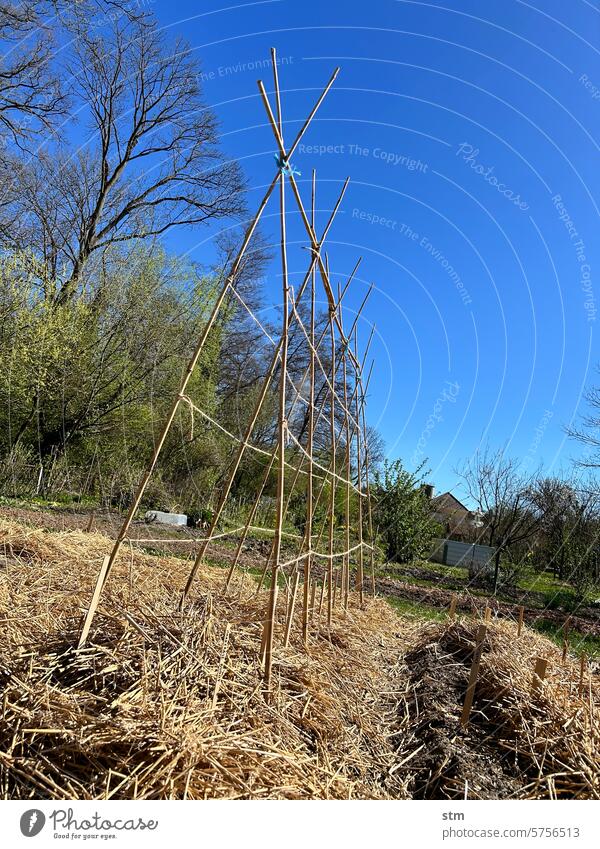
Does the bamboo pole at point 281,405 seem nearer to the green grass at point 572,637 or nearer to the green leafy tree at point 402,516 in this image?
the green grass at point 572,637

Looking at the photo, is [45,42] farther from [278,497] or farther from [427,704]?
[427,704]

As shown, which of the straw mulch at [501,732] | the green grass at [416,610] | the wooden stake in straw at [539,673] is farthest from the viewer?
the green grass at [416,610]

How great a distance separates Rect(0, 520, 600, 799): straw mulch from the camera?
1513mm

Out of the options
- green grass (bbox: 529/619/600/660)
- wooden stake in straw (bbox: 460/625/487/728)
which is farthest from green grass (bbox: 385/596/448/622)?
wooden stake in straw (bbox: 460/625/487/728)

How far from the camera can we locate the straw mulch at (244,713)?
4.96ft

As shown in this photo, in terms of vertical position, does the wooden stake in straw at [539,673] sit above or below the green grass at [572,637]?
above

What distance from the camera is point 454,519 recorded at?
48.5 ft

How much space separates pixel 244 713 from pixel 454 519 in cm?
1365

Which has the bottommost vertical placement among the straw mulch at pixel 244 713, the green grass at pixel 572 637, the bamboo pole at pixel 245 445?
the green grass at pixel 572 637

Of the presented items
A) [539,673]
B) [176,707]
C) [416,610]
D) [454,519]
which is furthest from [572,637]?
[454,519]

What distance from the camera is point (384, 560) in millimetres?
10812

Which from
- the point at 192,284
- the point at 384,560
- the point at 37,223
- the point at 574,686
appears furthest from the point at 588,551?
the point at 37,223
